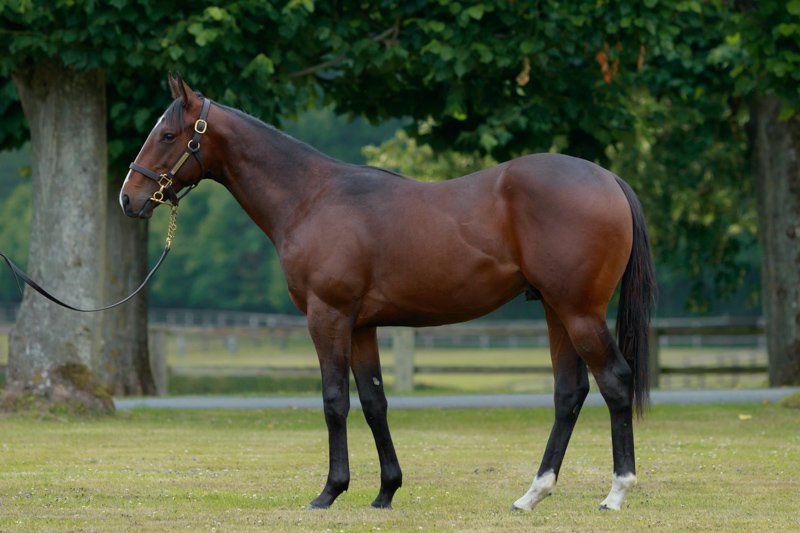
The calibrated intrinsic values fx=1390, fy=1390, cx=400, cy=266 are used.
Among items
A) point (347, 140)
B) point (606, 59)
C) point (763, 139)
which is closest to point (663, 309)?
point (347, 140)

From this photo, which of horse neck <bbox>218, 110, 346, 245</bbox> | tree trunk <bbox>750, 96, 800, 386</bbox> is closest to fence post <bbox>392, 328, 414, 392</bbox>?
tree trunk <bbox>750, 96, 800, 386</bbox>

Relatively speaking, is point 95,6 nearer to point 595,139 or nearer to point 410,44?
point 410,44

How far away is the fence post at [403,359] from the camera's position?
22516 mm

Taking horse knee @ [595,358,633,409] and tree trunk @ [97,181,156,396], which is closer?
horse knee @ [595,358,633,409]

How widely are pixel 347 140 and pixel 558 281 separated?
6644 cm

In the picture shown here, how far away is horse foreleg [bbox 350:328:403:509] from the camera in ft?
28.6

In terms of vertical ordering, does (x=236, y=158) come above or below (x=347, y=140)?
below

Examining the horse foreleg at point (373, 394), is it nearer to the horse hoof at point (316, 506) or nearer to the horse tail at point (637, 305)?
the horse hoof at point (316, 506)

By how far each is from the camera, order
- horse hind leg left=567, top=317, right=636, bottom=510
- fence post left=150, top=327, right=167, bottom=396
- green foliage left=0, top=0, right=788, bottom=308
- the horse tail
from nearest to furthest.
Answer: horse hind leg left=567, top=317, right=636, bottom=510 → the horse tail → green foliage left=0, top=0, right=788, bottom=308 → fence post left=150, top=327, right=167, bottom=396

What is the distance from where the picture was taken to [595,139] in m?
17.8

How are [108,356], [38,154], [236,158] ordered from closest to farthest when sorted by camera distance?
[236,158] < [38,154] < [108,356]

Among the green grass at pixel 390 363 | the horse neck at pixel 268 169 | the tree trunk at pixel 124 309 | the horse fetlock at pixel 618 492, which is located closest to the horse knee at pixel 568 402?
the horse fetlock at pixel 618 492

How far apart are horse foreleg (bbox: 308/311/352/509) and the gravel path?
29.5 feet

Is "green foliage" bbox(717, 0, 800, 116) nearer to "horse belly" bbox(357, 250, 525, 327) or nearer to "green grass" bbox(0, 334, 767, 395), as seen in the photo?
"horse belly" bbox(357, 250, 525, 327)
